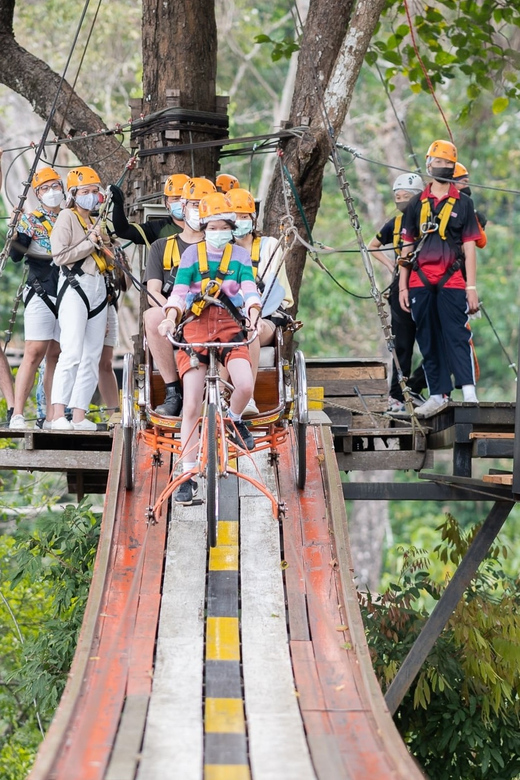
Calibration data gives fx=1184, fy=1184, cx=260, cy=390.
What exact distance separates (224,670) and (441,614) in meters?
2.77

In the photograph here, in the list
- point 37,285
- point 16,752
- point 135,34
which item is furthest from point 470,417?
point 135,34

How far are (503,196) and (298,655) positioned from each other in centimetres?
1754

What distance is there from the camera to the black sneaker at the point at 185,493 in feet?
20.1

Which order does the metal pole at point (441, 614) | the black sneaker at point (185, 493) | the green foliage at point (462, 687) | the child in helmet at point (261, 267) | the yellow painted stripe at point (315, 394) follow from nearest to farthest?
the black sneaker at point (185, 493) → the child in helmet at point (261, 267) → the metal pole at point (441, 614) → the green foliage at point (462, 687) → the yellow painted stripe at point (315, 394)

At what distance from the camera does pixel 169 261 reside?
22.0 feet

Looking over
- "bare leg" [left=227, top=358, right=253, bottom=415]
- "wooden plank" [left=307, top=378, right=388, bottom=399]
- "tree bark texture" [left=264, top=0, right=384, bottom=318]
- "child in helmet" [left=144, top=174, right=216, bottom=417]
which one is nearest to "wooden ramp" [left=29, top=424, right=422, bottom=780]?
"child in helmet" [left=144, top=174, right=216, bottom=417]

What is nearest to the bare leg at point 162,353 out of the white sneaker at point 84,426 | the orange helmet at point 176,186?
the orange helmet at point 176,186

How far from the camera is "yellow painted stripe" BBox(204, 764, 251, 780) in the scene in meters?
4.11

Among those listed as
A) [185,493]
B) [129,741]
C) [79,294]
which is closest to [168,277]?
[79,294]

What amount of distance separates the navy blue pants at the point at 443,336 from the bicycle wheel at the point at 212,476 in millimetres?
2766

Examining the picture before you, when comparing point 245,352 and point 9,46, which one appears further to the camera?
point 9,46

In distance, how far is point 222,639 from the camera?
5277mm

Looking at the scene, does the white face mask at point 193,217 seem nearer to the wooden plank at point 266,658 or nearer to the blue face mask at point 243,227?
the blue face mask at point 243,227

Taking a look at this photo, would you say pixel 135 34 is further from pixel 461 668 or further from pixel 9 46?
pixel 461 668
